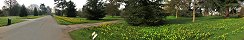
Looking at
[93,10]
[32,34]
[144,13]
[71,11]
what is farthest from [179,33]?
[71,11]

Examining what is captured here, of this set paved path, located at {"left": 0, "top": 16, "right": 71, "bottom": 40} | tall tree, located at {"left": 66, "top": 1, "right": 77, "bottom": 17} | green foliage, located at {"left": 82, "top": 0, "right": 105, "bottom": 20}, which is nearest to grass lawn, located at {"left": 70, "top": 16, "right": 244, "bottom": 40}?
paved path, located at {"left": 0, "top": 16, "right": 71, "bottom": 40}

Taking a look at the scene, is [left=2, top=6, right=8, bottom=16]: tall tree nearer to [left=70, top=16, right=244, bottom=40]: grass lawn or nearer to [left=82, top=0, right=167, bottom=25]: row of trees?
[left=82, top=0, right=167, bottom=25]: row of trees

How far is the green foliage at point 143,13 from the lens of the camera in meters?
31.4

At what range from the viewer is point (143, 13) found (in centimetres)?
3141

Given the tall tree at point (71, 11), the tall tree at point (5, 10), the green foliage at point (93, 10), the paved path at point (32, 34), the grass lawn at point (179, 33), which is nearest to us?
the grass lawn at point (179, 33)

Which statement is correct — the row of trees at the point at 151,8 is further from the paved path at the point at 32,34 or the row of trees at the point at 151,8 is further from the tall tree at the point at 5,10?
the tall tree at the point at 5,10

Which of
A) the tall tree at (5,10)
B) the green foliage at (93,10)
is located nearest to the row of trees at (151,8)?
the green foliage at (93,10)

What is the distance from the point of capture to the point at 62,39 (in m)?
17.1

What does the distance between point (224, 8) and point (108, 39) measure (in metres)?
30.2

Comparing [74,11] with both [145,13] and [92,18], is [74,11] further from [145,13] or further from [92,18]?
[145,13]

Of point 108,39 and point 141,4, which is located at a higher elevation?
point 141,4

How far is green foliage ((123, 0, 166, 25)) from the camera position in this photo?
3135 centimetres

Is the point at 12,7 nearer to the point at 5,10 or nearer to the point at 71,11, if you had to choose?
the point at 5,10

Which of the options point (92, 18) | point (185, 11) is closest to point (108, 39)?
point (92, 18)
